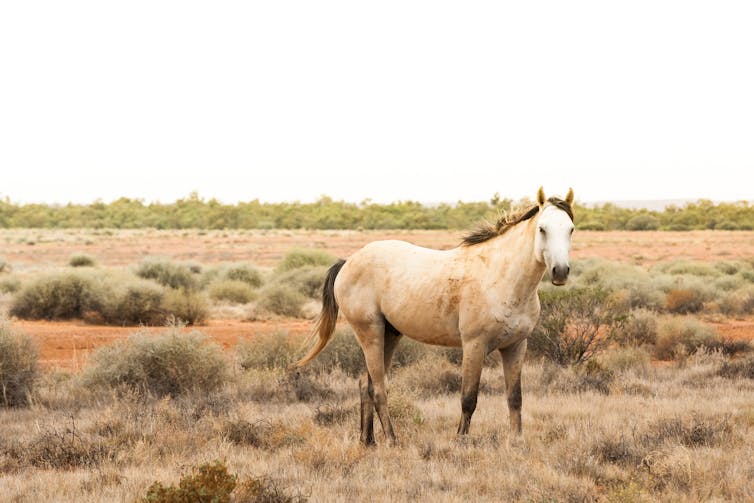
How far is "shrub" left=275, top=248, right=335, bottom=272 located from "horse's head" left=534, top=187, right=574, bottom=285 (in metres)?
20.1

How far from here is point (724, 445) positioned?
637cm

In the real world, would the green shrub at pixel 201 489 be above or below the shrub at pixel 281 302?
above

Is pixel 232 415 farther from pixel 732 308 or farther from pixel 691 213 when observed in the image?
pixel 691 213

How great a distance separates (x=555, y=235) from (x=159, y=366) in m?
5.66

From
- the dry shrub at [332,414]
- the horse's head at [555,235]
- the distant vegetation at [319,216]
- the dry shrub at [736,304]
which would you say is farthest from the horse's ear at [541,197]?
the distant vegetation at [319,216]

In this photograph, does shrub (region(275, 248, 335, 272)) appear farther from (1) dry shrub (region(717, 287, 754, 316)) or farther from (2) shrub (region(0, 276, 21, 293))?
(1) dry shrub (region(717, 287, 754, 316))

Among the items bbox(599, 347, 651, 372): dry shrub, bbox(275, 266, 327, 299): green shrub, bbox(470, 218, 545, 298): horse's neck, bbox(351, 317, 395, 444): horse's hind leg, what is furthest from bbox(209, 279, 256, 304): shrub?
bbox(470, 218, 545, 298): horse's neck

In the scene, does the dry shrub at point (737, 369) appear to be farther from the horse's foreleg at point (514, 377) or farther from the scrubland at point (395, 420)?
the horse's foreleg at point (514, 377)

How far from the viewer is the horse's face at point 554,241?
5.54 metres

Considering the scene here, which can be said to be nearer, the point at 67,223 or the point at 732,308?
the point at 732,308

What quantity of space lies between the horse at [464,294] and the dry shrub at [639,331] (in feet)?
24.6

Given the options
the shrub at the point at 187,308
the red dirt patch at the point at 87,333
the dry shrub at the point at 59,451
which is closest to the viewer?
the dry shrub at the point at 59,451

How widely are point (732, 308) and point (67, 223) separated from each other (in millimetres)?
80236

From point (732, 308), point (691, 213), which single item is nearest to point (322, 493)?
point (732, 308)
